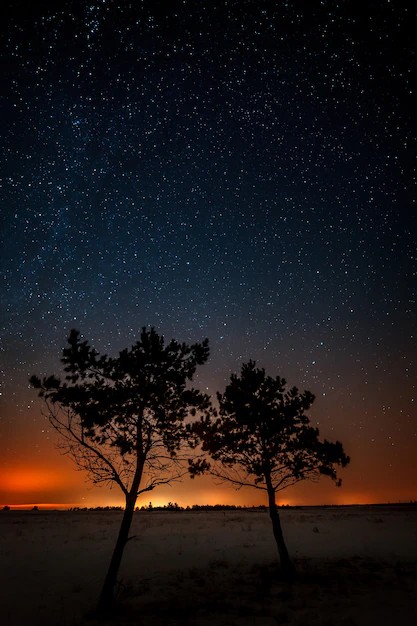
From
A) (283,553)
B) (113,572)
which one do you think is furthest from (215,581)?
(113,572)

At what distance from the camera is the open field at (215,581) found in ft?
30.6

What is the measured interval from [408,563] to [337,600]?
7.48 metres

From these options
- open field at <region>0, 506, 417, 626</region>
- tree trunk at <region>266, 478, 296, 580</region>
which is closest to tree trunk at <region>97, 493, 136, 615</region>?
open field at <region>0, 506, 417, 626</region>

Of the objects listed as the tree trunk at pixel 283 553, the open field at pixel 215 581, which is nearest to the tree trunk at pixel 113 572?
the open field at pixel 215 581

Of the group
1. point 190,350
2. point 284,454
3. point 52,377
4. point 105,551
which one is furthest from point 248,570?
point 52,377

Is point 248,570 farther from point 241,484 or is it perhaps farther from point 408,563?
point 408,563

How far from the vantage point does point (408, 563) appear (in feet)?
49.9

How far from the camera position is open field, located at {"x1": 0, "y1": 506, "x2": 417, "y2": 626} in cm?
933

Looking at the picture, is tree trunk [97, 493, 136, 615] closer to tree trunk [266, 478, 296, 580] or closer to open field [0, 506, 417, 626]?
open field [0, 506, 417, 626]

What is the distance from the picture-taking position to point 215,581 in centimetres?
1284

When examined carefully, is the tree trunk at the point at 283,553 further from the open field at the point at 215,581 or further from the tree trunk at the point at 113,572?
the tree trunk at the point at 113,572

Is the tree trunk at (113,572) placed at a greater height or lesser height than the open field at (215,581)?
greater

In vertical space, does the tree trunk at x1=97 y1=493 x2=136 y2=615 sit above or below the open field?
above

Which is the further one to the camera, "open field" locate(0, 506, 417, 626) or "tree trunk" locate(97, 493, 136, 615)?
"tree trunk" locate(97, 493, 136, 615)
